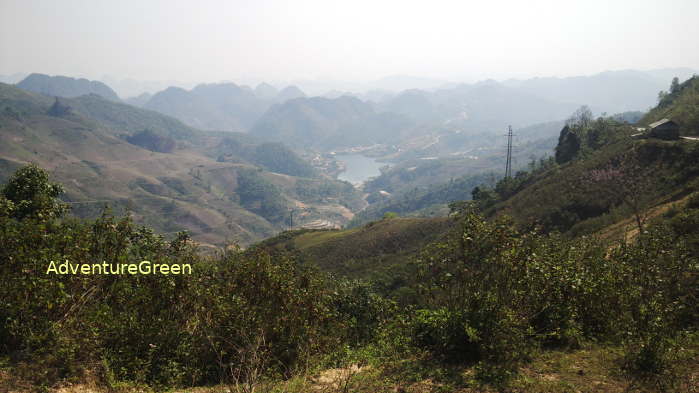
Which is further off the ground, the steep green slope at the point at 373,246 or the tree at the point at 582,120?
the tree at the point at 582,120

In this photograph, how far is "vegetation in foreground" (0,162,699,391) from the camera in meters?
8.86

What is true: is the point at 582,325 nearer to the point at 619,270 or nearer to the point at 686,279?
the point at 619,270

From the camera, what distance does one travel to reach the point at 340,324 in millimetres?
12945

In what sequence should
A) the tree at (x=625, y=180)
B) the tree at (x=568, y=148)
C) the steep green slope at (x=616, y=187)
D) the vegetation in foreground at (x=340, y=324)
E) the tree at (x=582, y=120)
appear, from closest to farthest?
the vegetation in foreground at (x=340, y=324) < the steep green slope at (x=616, y=187) < the tree at (x=625, y=180) < the tree at (x=568, y=148) < the tree at (x=582, y=120)

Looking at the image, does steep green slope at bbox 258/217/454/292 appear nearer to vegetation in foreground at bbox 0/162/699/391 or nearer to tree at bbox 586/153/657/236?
tree at bbox 586/153/657/236

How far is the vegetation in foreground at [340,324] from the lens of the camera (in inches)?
349

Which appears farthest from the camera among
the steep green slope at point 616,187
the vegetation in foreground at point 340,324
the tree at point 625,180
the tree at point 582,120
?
the tree at point 582,120

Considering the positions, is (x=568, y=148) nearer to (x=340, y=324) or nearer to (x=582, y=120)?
(x=582, y=120)

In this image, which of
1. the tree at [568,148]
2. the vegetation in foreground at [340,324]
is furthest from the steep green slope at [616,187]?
the vegetation in foreground at [340,324]

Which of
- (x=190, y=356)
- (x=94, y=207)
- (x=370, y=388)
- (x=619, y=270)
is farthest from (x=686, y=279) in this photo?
(x=94, y=207)

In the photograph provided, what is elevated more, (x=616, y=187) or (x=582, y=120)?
(x=582, y=120)

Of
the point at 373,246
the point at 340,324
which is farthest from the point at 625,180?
the point at 340,324

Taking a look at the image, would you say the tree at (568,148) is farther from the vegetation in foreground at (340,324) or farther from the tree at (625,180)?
the vegetation in foreground at (340,324)

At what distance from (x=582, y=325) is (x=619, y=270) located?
2246 mm
